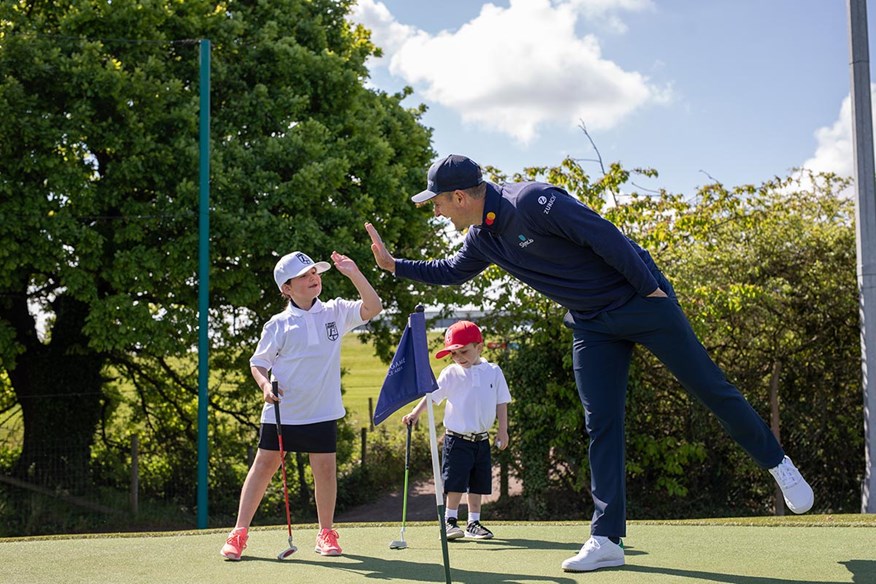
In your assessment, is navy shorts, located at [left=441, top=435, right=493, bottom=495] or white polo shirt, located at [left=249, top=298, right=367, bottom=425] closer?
white polo shirt, located at [left=249, top=298, right=367, bottom=425]

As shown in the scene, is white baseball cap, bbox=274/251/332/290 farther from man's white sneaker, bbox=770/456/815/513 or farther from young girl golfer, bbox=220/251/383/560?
man's white sneaker, bbox=770/456/815/513

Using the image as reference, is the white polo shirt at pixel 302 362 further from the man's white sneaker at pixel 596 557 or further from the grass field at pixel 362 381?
the grass field at pixel 362 381

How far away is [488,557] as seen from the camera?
515cm

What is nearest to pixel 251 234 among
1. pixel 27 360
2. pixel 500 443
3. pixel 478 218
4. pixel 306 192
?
pixel 306 192

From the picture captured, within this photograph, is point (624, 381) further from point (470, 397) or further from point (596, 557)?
point (470, 397)

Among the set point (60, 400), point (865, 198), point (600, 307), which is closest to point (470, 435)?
point (600, 307)

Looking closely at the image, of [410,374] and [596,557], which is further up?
[410,374]

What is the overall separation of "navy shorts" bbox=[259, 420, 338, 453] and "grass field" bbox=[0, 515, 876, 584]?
58 centimetres

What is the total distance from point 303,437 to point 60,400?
32.0ft

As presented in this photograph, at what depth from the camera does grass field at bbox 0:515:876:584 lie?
445 cm

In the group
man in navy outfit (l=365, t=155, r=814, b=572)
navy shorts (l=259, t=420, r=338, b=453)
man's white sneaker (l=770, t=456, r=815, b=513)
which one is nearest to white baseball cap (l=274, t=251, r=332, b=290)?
navy shorts (l=259, t=420, r=338, b=453)

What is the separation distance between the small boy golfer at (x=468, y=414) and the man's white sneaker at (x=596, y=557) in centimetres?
216

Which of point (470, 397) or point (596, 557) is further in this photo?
point (470, 397)

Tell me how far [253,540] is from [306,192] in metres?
7.70
